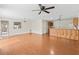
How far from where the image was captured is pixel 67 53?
1776mm

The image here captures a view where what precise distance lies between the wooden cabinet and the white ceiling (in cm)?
26

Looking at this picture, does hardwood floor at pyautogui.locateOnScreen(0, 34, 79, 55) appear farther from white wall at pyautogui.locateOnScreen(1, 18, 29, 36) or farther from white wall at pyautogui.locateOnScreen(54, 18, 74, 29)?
white wall at pyautogui.locateOnScreen(54, 18, 74, 29)

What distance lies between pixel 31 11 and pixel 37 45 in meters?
0.65

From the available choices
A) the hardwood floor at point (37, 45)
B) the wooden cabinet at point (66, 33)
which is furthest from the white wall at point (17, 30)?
the wooden cabinet at point (66, 33)

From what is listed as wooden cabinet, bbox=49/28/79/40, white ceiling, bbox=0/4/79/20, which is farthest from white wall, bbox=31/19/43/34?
wooden cabinet, bbox=49/28/79/40

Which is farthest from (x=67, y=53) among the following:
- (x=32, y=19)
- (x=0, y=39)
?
(x=0, y=39)

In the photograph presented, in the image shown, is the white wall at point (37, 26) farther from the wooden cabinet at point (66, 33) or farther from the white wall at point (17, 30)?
the wooden cabinet at point (66, 33)

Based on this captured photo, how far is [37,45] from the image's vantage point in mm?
1818

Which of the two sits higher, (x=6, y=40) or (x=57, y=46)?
(x=6, y=40)

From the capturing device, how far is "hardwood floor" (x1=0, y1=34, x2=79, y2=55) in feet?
5.76

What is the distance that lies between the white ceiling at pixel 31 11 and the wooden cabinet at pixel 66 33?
0.26 m

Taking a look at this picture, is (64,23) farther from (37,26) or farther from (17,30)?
(17,30)
